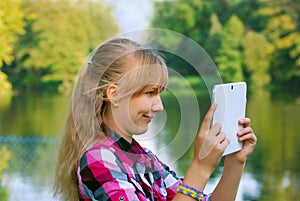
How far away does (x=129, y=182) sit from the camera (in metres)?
0.85

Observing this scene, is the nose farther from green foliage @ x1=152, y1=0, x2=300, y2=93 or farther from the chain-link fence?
green foliage @ x1=152, y1=0, x2=300, y2=93

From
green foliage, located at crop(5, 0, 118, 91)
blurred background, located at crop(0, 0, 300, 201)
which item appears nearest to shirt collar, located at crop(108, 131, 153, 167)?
blurred background, located at crop(0, 0, 300, 201)

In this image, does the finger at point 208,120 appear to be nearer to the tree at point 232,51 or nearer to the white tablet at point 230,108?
the white tablet at point 230,108

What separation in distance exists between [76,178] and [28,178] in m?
4.70

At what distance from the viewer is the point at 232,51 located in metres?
24.2

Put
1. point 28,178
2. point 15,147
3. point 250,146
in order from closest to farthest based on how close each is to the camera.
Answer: point 250,146 → point 28,178 → point 15,147

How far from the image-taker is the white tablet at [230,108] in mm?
857

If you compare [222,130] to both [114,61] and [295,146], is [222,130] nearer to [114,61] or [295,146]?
[114,61]

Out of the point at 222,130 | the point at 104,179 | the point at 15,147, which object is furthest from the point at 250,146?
the point at 15,147

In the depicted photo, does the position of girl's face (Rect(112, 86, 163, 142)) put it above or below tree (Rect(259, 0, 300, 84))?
below

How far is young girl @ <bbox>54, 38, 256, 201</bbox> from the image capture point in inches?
33.3

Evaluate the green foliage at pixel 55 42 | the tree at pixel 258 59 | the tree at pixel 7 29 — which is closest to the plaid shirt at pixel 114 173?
the tree at pixel 7 29

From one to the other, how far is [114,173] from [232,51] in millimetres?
23648

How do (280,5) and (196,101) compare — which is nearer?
(196,101)
